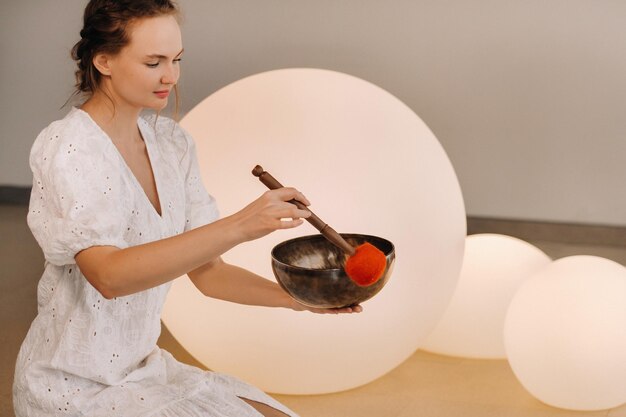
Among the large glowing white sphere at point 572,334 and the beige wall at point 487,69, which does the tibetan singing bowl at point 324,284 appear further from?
the beige wall at point 487,69

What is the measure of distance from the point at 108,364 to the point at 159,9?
2.04 ft

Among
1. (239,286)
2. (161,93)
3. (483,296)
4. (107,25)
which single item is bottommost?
(483,296)

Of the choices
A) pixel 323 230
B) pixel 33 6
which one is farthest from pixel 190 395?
pixel 33 6

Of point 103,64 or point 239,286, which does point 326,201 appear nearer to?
point 239,286

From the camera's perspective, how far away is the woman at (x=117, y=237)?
1.64m

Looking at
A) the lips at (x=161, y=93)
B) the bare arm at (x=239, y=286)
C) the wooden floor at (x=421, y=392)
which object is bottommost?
the wooden floor at (x=421, y=392)

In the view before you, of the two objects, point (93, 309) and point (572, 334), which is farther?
point (572, 334)

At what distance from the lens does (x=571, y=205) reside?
4.39 m

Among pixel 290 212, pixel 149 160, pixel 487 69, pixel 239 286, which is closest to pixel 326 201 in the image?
pixel 239 286

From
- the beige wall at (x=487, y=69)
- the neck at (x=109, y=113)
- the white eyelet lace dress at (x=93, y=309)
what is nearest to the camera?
the white eyelet lace dress at (x=93, y=309)

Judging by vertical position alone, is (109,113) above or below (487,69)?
above

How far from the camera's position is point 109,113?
1.82m

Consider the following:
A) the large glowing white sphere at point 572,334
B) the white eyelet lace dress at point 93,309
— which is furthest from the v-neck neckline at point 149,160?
the large glowing white sphere at point 572,334

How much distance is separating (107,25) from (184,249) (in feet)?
1.41
